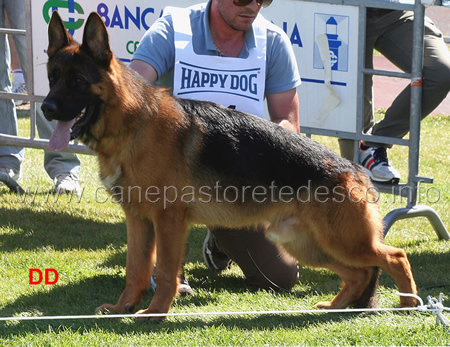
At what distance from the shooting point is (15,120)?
6566 mm

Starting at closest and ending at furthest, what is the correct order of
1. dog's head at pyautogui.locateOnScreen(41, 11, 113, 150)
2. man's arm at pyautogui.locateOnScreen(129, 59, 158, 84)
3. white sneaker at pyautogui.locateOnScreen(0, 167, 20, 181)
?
dog's head at pyautogui.locateOnScreen(41, 11, 113, 150) → man's arm at pyautogui.locateOnScreen(129, 59, 158, 84) → white sneaker at pyautogui.locateOnScreen(0, 167, 20, 181)

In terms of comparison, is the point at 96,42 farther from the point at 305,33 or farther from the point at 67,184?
the point at 67,184

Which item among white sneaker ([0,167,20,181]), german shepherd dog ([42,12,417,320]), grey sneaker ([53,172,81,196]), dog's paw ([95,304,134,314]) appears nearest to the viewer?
german shepherd dog ([42,12,417,320])

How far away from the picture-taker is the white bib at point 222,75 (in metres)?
4.42

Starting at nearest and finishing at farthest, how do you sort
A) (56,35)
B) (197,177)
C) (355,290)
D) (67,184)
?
(56,35), (197,177), (355,290), (67,184)

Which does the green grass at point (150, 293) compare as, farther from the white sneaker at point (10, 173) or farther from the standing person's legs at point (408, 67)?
the standing person's legs at point (408, 67)

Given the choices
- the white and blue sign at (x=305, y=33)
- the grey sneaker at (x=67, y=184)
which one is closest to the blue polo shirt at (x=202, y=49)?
the white and blue sign at (x=305, y=33)

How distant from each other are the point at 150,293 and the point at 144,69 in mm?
1404

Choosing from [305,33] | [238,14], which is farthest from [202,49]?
[305,33]

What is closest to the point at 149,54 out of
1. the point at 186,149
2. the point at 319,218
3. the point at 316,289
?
the point at 186,149

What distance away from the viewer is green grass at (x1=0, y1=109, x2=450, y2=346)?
3.54 metres

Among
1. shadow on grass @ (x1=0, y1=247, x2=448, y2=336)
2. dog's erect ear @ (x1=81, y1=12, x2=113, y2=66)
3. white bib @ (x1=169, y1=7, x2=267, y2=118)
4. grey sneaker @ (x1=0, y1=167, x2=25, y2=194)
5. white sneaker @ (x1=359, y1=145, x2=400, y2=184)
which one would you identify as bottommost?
shadow on grass @ (x1=0, y1=247, x2=448, y2=336)

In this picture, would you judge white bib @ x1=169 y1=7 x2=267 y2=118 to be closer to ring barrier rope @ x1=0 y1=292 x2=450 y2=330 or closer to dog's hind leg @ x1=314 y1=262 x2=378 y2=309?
dog's hind leg @ x1=314 y1=262 x2=378 y2=309

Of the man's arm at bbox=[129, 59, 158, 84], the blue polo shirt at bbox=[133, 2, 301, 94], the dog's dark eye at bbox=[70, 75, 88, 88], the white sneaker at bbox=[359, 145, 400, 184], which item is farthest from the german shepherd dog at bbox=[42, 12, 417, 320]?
the white sneaker at bbox=[359, 145, 400, 184]
